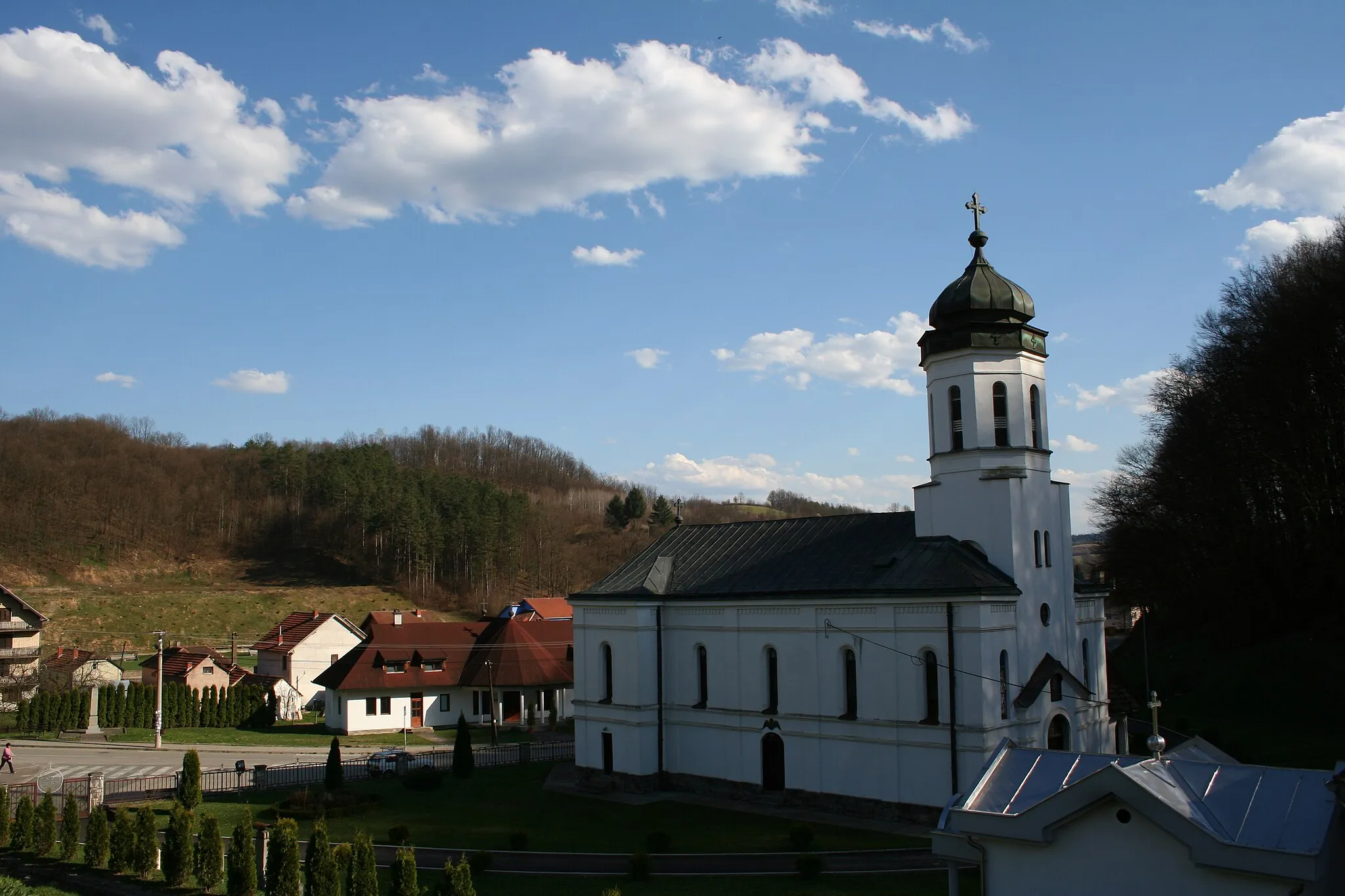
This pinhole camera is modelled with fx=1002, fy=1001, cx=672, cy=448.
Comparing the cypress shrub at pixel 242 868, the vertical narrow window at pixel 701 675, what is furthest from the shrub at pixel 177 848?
the vertical narrow window at pixel 701 675

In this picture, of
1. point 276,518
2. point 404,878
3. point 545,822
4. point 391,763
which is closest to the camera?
point 404,878

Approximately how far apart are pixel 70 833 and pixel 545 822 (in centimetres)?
1171

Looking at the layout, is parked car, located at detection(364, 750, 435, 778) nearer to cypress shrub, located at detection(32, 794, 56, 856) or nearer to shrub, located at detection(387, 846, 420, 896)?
cypress shrub, located at detection(32, 794, 56, 856)

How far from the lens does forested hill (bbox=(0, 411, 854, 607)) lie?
100 meters

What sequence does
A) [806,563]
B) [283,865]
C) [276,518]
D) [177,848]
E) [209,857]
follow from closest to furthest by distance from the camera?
[283,865] < [209,857] < [177,848] < [806,563] < [276,518]

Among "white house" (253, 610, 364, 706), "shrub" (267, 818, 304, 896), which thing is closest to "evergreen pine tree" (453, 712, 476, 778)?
"shrub" (267, 818, 304, 896)

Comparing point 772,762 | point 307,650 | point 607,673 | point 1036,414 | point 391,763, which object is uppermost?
point 1036,414

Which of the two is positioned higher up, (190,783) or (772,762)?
(772,762)

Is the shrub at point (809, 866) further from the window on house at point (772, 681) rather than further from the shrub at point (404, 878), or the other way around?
the window on house at point (772, 681)

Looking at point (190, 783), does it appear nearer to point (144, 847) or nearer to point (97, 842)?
point (97, 842)

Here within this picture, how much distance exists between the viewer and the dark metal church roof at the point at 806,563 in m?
27.1

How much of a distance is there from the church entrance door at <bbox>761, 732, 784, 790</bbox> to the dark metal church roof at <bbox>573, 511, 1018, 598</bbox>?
4332mm

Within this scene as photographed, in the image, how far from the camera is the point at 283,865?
1919 cm

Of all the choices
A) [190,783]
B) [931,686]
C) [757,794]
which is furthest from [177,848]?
[931,686]
